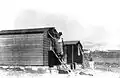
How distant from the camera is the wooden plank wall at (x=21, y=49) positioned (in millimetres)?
32844

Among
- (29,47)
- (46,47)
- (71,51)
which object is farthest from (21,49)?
(71,51)

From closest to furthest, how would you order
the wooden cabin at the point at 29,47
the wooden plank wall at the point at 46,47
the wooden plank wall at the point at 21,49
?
1. the wooden plank wall at the point at 46,47
2. the wooden cabin at the point at 29,47
3. the wooden plank wall at the point at 21,49

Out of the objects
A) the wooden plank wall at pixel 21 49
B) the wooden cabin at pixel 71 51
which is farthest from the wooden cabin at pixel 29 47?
the wooden cabin at pixel 71 51

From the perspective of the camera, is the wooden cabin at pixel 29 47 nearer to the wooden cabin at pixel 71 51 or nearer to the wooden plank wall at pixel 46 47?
the wooden plank wall at pixel 46 47

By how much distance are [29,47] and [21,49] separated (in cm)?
128

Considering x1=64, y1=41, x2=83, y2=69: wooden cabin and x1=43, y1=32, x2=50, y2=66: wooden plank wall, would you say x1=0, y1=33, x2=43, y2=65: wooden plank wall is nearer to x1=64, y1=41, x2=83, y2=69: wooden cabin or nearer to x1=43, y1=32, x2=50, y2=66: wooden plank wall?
x1=43, y1=32, x2=50, y2=66: wooden plank wall

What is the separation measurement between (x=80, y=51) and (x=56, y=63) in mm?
12183

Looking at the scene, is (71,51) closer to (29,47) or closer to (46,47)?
(46,47)

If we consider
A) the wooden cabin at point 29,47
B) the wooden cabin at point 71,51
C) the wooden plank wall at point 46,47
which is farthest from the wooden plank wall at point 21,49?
the wooden cabin at point 71,51

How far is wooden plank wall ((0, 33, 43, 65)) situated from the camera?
1293 inches

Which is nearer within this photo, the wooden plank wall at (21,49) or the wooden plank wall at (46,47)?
the wooden plank wall at (46,47)

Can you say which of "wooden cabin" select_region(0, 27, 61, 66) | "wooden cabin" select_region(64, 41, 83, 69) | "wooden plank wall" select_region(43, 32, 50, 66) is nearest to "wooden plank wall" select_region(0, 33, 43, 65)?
"wooden cabin" select_region(0, 27, 61, 66)

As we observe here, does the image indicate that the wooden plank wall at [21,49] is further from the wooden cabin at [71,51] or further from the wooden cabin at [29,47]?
the wooden cabin at [71,51]

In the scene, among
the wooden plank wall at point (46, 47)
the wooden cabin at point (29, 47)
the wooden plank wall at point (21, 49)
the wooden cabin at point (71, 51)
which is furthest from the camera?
the wooden cabin at point (71, 51)
